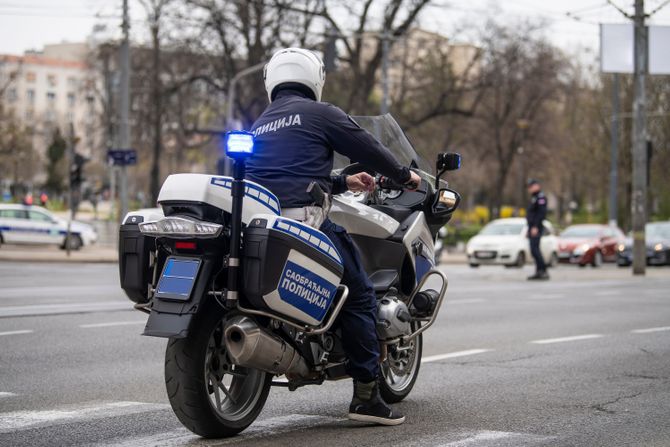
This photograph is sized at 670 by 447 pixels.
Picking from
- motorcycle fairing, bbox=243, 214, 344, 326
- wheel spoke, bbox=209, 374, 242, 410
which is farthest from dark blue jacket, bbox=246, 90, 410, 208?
wheel spoke, bbox=209, 374, 242, 410

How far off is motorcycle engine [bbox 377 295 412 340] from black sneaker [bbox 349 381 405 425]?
0.30 metres

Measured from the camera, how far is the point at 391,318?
6270 millimetres

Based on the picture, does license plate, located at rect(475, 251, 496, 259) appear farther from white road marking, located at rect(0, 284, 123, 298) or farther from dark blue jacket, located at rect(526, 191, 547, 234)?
white road marking, located at rect(0, 284, 123, 298)

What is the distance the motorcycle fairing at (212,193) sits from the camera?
5203mm

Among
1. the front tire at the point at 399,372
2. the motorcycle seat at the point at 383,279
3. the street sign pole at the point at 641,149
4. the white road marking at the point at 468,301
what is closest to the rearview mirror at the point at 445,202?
the motorcycle seat at the point at 383,279

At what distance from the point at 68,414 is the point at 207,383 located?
4.44ft

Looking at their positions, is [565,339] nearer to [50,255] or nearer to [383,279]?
[383,279]

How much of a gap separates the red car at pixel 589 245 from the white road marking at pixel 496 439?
32.3 meters

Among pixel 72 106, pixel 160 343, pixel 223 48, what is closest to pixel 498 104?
pixel 223 48

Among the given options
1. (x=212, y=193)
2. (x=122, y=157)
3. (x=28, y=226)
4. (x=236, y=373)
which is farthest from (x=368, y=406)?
(x=28, y=226)

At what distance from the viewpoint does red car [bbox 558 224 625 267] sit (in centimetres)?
3756

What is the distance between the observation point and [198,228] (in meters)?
5.12

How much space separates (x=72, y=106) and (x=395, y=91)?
370 feet

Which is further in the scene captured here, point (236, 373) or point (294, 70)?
point (294, 70)
